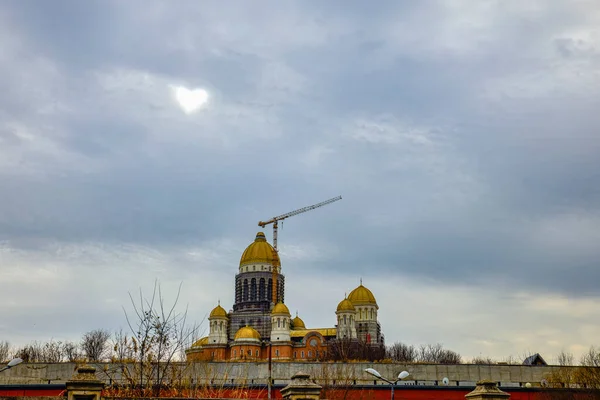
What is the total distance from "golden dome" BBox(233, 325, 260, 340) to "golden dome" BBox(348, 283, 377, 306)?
19.0 metres

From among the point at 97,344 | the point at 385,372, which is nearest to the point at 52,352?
the point at 97,344

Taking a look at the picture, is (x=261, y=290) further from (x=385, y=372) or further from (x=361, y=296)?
(x=385, y=372)

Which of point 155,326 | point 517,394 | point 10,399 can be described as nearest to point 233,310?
point 517,394

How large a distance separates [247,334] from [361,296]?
72.3ft

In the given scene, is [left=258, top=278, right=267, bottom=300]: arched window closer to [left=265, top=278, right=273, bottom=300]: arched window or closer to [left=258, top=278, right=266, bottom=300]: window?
[left=258, top=278, right=266, bottom=300]: window

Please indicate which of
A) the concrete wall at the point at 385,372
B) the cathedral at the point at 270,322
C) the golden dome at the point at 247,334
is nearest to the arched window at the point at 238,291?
the cathedral at the point at 270,322

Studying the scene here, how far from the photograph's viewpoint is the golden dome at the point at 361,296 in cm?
11106

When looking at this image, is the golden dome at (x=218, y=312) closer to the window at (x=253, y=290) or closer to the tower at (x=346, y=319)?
the window at (x=253, y=290)

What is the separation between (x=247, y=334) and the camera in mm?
100125

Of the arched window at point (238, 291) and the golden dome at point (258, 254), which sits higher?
the golden dome at point (258, 254)

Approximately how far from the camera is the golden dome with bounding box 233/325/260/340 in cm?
9984

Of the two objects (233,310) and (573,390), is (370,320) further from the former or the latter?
(573,390)

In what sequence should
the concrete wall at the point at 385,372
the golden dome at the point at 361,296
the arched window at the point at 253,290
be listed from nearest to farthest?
the concrete wall at the point at 385,372 < the golden dome at the point at 361,296 < the arched window at the point at 253,290

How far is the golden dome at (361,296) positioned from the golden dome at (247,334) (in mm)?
18992
